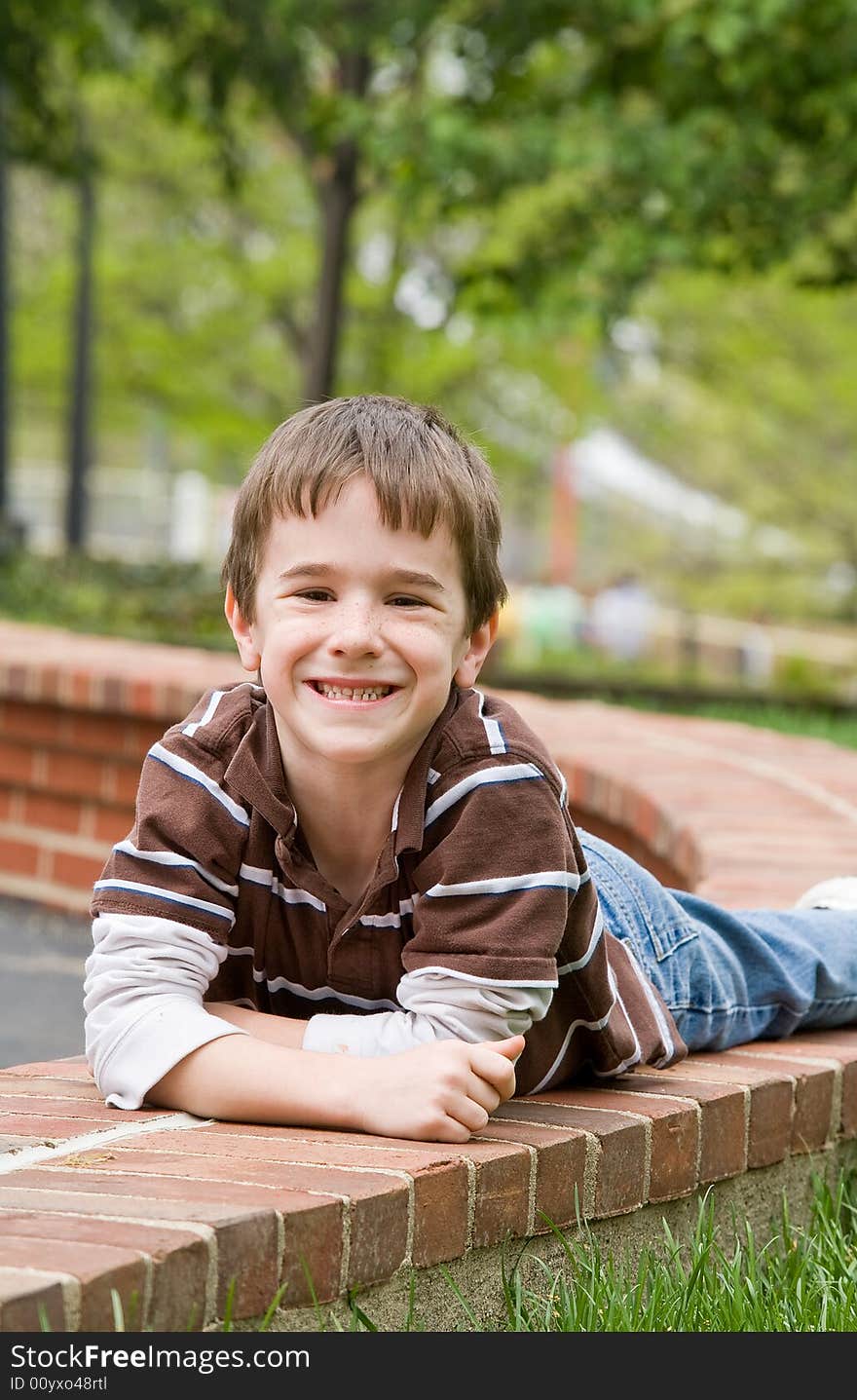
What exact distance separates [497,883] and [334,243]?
38.9ft

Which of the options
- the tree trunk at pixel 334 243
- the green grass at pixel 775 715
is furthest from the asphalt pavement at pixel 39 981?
the tree trunk at pixel 334 243

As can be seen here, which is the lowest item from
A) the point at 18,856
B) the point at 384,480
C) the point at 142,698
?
the point at 18,856

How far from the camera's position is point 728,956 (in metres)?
2.88

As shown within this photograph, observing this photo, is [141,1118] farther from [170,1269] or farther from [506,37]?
[506,37]

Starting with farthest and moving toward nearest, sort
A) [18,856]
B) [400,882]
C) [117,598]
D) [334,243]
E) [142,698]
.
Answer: [334,243] → [117,598] → [18,856] → [142,698] → [400,882]

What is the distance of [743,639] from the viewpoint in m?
24.8

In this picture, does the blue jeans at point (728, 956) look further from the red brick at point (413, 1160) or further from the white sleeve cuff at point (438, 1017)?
the red brick at point (413, 1160)

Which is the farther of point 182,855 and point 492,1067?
point 182,855

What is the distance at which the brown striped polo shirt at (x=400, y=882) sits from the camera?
7.30ft

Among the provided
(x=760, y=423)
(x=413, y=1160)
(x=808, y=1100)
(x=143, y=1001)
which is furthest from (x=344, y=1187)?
(x=760, y=423)

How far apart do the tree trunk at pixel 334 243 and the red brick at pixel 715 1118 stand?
36.7ft

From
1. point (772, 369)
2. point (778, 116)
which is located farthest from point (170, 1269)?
point (772, 369)

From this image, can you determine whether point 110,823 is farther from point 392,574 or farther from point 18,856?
point 392,574

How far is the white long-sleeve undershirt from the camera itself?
2.21m
